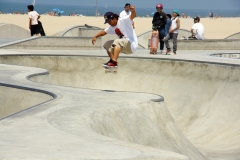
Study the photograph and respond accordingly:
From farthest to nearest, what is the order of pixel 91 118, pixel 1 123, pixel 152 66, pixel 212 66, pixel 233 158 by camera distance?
1. pixel 152 66
2. pixel 212 66
3. pixel 233 158
4. pixel 91 118
5. pixel 1 123

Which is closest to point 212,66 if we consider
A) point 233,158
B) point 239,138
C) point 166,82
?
point 166,82

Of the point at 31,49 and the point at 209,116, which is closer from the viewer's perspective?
the point at 209,116

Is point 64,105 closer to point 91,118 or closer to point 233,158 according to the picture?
point 91,118

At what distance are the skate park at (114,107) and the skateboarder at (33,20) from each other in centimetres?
91

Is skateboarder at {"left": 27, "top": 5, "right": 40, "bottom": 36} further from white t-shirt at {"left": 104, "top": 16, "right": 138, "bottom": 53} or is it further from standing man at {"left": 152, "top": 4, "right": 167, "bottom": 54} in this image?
white t-shirt at {"left": 104, "top": 16, "right": 138, "bottom": 53}

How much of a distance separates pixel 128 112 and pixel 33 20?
14.1 meters

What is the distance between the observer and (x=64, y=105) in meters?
8.80

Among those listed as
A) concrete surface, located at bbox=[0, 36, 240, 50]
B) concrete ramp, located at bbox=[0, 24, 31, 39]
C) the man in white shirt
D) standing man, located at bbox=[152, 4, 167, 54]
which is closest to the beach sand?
concrete ramp, located at bbox=[0, 24, 31, 39]

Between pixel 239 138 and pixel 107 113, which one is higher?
pixel 107 113

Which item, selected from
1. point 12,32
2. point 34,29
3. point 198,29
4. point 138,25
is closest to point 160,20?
point 198,29

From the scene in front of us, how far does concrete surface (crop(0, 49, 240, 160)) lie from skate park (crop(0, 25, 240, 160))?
0.01 m

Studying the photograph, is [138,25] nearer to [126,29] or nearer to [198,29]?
[198,29]

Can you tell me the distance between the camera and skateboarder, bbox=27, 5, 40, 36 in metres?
21.9

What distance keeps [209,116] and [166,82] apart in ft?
8.33
